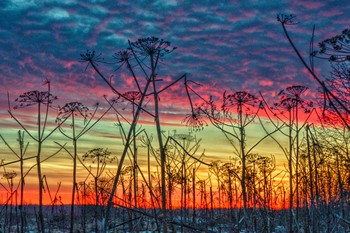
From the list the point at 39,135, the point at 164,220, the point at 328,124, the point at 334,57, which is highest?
the point at 328,124

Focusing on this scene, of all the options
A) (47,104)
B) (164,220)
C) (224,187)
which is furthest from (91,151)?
(224,187)

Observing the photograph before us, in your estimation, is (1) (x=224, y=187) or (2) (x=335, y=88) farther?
(1) (x=224, y=187)

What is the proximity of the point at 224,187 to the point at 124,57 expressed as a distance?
1151 inches

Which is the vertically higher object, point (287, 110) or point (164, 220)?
point (287, 110)

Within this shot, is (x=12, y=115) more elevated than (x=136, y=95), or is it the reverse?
(x=136, y=95)

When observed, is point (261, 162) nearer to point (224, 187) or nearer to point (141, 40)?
point (224, 187)

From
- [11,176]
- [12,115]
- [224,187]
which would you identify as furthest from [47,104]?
[224,187]

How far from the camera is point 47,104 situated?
744 centimetres

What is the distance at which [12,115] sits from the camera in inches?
263

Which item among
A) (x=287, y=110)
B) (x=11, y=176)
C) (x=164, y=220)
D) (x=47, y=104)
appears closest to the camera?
(x=164, y=220)

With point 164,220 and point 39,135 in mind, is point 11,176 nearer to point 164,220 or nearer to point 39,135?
point 39,135

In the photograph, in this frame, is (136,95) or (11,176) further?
(11,176)

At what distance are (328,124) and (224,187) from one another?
9931mm

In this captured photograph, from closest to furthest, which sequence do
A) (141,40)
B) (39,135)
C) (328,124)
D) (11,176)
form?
(141,40)
(39,135)
(11,176)
(328,124)
